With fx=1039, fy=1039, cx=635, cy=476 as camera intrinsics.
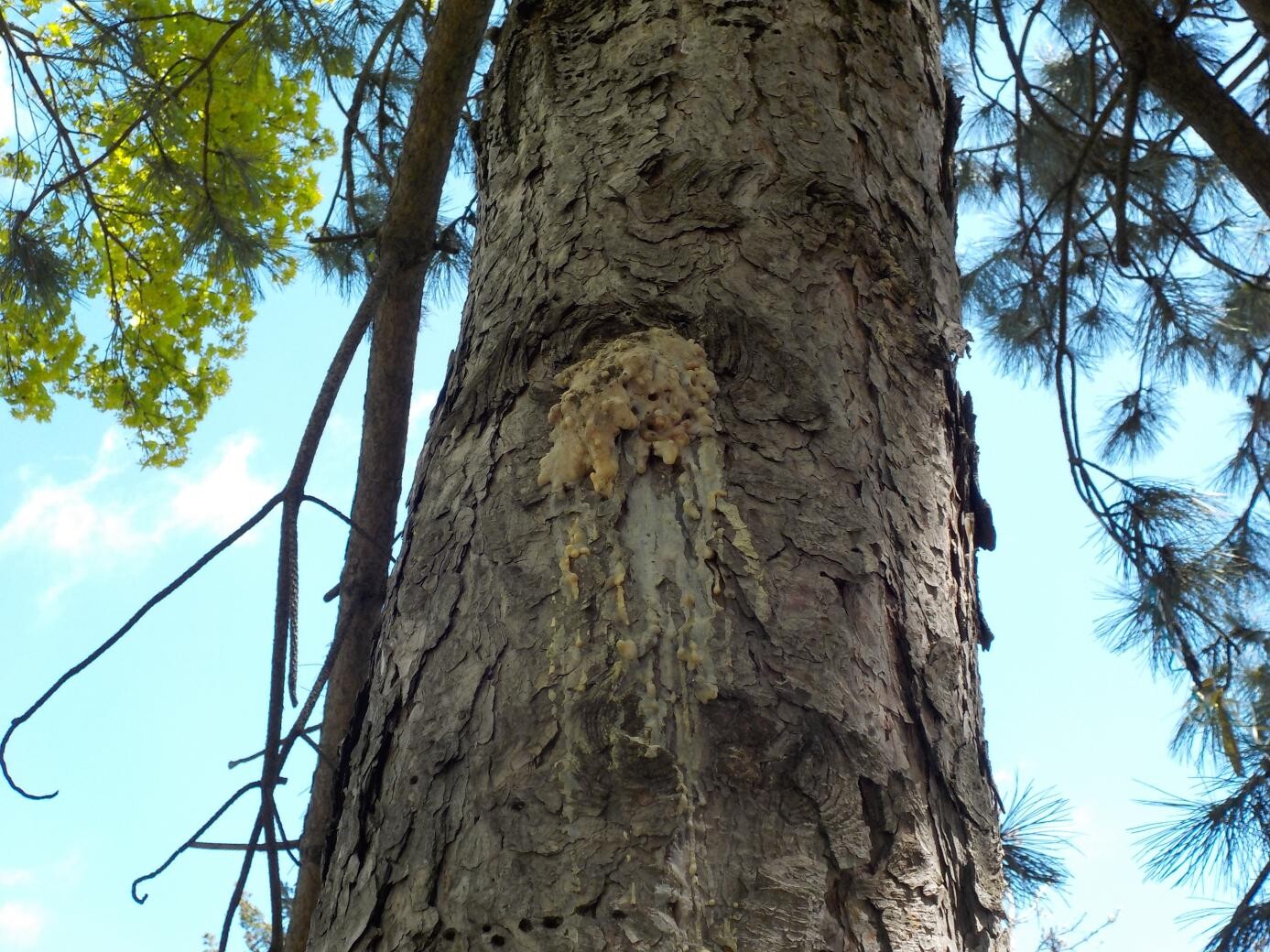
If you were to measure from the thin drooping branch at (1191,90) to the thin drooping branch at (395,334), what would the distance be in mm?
1031

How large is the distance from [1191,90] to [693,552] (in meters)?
1.45

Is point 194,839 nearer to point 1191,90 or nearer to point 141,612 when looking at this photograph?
point 141,612

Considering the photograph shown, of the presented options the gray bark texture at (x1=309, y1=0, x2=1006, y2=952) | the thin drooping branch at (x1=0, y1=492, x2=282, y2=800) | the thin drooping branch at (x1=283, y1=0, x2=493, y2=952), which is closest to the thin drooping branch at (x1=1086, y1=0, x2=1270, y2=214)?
the gray bark texture at (x1=309, y1=0, x2=1006, y2=952)

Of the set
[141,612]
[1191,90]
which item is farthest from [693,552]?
[1191,90]

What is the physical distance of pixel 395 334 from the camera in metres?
1.60

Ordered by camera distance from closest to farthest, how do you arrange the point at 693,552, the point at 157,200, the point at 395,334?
the point at 693,552 < the point at 395,334 < the point at 157,200

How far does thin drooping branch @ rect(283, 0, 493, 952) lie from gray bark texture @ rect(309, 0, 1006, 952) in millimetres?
492

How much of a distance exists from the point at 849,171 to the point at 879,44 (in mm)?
239

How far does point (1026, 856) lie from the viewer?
1910 mm

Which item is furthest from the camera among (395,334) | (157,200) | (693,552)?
(157,200)

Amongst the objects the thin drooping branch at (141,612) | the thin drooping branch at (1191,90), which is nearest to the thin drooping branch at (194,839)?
the thin drooping branch at (141,612)

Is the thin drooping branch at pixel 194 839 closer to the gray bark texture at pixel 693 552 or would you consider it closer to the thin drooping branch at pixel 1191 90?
the gray bark texture at pixel 693 552

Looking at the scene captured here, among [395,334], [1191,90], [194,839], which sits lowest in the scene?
[194,839]

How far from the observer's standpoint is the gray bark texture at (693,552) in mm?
639
